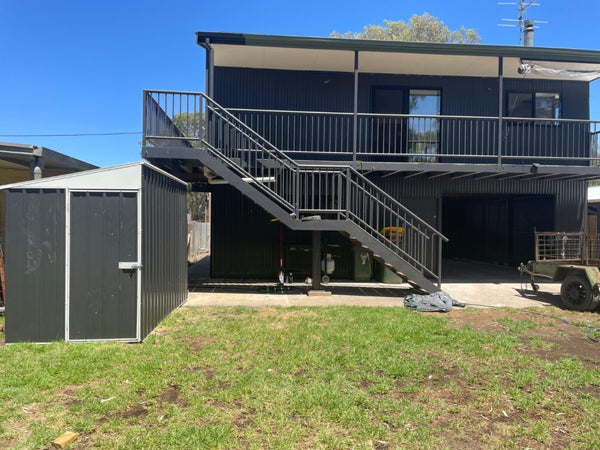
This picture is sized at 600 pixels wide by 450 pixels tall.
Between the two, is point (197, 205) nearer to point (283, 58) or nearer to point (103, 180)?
point (283, 58)

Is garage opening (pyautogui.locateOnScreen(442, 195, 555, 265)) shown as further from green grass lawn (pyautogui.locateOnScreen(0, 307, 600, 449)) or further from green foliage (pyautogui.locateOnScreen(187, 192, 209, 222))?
green foliage (pyautogui.locateOnScreen(187, 192, 209, 222))


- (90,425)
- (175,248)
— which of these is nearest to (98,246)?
(175,248)

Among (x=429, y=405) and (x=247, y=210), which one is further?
(x=247, y=210)

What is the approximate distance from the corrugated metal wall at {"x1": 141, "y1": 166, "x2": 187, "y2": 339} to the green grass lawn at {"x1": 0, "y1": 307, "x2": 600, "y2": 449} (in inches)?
16.7

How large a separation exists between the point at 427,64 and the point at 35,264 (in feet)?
30.4

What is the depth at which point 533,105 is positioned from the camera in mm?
10898

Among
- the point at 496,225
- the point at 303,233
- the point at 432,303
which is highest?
the point at 496,225

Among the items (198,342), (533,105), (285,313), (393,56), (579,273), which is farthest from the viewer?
(533,105)

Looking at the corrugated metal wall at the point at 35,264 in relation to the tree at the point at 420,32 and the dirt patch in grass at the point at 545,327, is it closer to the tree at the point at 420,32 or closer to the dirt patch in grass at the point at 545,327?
the dirt patch in grass at the point at 545,327

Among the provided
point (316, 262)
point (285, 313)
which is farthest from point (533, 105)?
point (285, 313)

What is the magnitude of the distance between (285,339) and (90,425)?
2.59 metres

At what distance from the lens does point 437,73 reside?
10.4 metres

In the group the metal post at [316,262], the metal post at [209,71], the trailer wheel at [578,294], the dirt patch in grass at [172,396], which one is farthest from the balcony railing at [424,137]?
the dirt patch in grass at [172,396]

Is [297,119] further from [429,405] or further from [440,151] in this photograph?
[429,405]
